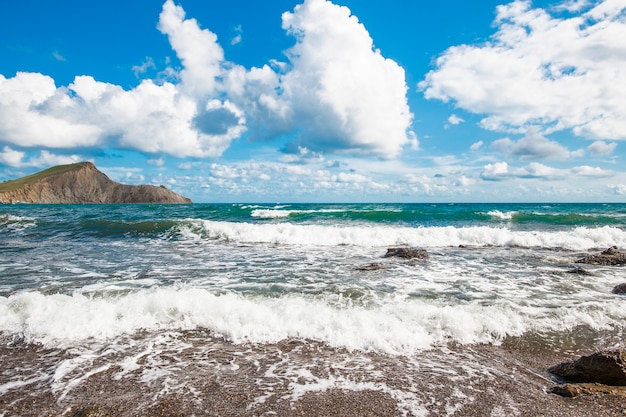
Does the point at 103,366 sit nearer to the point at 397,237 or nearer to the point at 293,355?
the point at 293,355

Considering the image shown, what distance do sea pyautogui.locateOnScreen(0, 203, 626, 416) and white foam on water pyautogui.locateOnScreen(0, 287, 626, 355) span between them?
0.03m

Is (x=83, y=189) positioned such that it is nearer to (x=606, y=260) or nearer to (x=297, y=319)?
(x=297, y=319)

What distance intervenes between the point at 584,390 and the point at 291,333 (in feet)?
12.4

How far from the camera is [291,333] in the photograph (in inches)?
226

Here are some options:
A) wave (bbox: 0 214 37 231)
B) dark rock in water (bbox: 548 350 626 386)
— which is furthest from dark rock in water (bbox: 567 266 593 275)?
wave (bbox: 0 214 37 231)

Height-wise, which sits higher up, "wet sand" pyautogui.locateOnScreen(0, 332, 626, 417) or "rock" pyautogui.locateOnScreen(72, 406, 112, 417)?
"rock" pyautogui.locateOnScreen(72, 406, 112, 417)

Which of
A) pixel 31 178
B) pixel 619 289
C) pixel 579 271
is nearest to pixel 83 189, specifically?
pixel 31 178

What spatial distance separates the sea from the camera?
12.9ft

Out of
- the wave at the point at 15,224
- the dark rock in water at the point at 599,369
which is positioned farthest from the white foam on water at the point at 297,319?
the wave at the point at 15,224

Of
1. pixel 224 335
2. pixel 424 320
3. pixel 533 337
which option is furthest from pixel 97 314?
pixel 533 337

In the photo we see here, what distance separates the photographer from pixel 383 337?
5438mm

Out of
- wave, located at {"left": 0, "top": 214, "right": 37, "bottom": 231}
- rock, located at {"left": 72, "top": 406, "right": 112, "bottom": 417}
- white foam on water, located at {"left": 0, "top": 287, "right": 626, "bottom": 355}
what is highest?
Answer: wave, located at {"left": 0, "top": 214, "right": 37, "bottom": 231}

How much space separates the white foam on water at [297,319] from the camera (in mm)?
5562

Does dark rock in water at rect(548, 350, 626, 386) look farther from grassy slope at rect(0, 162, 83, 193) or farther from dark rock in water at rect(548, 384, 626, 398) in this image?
grassy slope at rect(0, 162, 83, 193)
